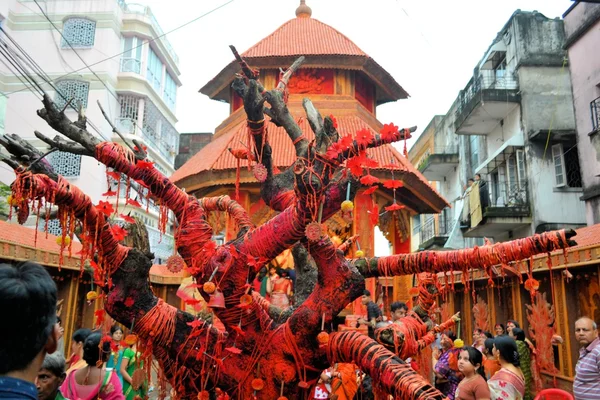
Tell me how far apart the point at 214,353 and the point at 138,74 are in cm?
2065

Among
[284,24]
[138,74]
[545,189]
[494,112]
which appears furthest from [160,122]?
[545,189]

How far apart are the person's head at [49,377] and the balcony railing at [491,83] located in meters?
16.6

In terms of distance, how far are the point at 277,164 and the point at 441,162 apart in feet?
51.7

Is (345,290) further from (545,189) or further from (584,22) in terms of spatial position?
(545,189)

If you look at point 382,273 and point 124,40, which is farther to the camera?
point 124,40

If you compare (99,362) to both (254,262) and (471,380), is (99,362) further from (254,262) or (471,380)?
(471,380)

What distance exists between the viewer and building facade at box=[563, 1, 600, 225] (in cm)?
1181

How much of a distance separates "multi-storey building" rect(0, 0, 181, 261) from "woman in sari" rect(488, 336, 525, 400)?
1771 centimetres

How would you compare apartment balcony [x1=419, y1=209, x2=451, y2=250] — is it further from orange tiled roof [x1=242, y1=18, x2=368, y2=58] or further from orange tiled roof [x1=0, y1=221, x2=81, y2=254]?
orange tiled roof [x1=0, y1=221, x2=81, y2=254]

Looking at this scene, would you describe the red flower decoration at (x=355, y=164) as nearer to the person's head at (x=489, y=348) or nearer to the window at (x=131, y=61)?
the person's head at (x=489, y=348)

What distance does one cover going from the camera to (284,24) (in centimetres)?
1353

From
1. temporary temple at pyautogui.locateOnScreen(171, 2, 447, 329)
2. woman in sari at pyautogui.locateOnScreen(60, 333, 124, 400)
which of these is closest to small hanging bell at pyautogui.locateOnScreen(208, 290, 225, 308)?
woman in sari at pyautogui.locateOnScreen(60, 333, 124, 400)

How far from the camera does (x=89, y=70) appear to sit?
21.1m

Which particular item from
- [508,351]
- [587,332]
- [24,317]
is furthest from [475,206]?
[24,317]
